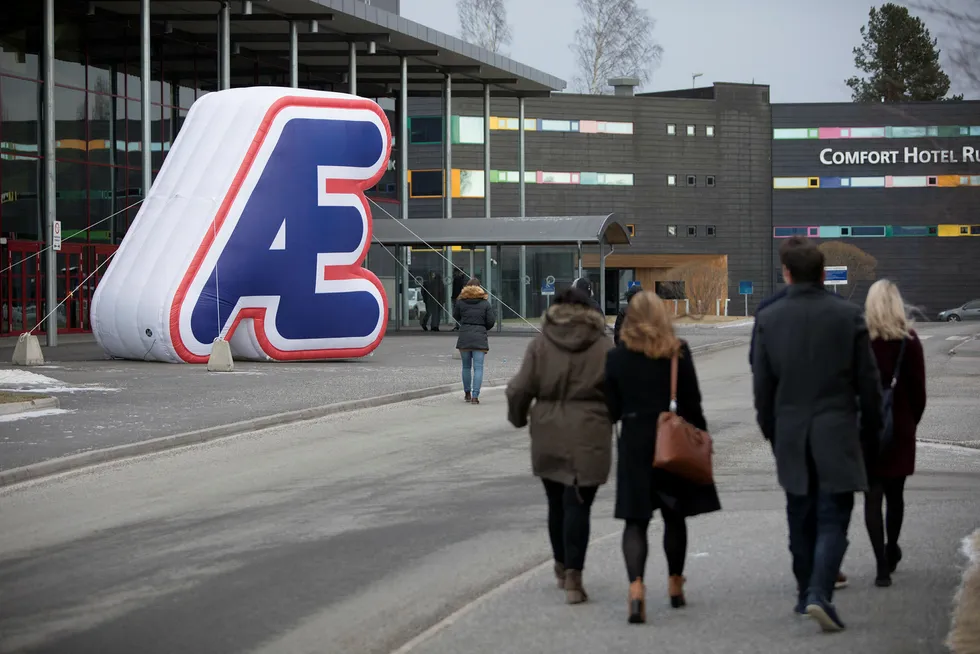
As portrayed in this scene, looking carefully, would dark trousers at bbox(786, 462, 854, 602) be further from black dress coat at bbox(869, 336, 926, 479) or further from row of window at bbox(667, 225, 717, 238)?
row of window at bbox(667, 225, 717, 238)

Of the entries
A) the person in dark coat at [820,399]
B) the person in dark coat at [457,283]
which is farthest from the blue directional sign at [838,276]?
the person in dark coat at [820,399]

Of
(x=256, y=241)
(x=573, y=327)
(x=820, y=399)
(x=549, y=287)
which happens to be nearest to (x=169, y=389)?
(x=256, y=241)

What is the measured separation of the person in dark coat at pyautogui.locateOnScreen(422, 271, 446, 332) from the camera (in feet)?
155

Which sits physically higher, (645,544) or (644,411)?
(644,411)

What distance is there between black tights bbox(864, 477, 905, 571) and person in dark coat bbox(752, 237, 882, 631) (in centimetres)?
88

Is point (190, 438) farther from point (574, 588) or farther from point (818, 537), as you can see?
point (818, 537)

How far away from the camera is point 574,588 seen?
23.3 ft

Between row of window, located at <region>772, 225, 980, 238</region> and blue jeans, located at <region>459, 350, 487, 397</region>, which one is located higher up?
row of window, located at <region>772, 225, 980, 238</region>

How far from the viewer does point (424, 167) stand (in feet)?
250

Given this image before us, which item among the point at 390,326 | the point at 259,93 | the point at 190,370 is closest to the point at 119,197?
the point at 390,326

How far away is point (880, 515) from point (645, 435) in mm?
1571

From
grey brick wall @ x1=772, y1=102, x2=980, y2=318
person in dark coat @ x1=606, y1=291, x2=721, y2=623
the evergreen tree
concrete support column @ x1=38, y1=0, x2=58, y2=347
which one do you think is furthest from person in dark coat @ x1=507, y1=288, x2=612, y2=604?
the evergreen tree

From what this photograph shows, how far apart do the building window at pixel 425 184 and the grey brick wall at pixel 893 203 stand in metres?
20.3

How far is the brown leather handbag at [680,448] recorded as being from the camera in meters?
6.65
